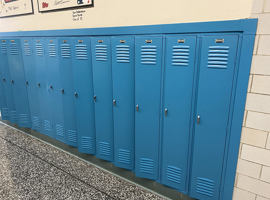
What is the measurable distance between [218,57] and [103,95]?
5.08ft

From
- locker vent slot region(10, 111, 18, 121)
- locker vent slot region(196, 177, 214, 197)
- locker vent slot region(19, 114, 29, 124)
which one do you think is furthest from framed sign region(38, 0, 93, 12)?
locker vent slot region(196, 177, 214, 197)

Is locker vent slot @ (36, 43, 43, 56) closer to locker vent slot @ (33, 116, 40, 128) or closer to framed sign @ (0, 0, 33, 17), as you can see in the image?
framed sign @ (0, 0, 33, 17)

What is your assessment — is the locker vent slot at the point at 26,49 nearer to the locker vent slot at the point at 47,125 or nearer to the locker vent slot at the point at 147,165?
→ the locker vent slot at the point at 47,125

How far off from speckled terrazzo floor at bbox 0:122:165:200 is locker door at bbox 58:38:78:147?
440 mm

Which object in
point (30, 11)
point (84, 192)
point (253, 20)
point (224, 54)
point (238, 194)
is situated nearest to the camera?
point (253, 20)

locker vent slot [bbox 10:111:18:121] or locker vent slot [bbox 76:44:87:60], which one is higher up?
locker vent slot [bbox 76:44:87:60]

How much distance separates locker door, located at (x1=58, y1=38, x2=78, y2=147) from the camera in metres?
3.04

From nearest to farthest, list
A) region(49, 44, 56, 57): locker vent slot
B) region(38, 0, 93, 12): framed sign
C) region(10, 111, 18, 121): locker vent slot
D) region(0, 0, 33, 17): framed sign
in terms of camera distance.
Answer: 1. region(38, 0, 93, 12): framed sign
2. region(49, 44, 56, 57): locker vent slot
3. region(0, 0, 33, 17): framed sign
4. region(10, 111, 18, 121): locker vent slot

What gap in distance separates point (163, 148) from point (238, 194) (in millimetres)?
893

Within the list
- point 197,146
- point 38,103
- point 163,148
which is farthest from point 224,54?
point 38,103

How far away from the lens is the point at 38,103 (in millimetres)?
3781

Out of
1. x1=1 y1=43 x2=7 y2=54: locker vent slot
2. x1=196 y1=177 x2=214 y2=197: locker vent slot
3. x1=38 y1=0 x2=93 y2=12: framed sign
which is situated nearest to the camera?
x1=196 y1=177 x2=214 y2=197: locker vent slot

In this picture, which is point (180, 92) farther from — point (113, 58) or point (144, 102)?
point (113, 58)

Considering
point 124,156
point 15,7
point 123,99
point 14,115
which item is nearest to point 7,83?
point 14,115
